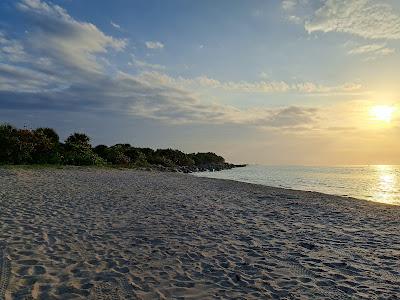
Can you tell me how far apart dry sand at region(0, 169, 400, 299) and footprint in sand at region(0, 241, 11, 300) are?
2cm

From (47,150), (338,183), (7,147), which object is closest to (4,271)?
(7,147)

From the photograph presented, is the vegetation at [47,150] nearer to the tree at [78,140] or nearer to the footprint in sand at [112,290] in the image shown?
the tree at [78,140]

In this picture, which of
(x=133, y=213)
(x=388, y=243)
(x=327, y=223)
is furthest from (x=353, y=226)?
(x=133, y=213)

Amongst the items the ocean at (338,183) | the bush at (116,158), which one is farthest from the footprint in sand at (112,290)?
the bush at (116,158)

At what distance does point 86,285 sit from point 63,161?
44.8 meters

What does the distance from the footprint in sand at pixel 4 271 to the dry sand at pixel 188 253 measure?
18 mm

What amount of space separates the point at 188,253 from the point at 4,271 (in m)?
3.97

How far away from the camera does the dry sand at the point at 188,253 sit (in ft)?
21.4

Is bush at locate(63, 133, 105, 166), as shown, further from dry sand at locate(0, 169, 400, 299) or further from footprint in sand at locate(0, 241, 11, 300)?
footprint in sand at locate(0, 241, 11, 300)

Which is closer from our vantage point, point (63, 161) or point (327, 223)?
point (327, 223)

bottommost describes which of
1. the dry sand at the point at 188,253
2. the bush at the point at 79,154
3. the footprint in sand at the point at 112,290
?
the footprint in sand at the point at 112,290

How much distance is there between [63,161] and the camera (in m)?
48.2

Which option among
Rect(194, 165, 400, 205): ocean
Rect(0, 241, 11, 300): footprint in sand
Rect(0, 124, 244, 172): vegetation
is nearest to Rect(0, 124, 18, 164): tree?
Rect(0, 124, 244, 172): vegetation

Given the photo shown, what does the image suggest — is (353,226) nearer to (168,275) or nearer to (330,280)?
(330,280)
